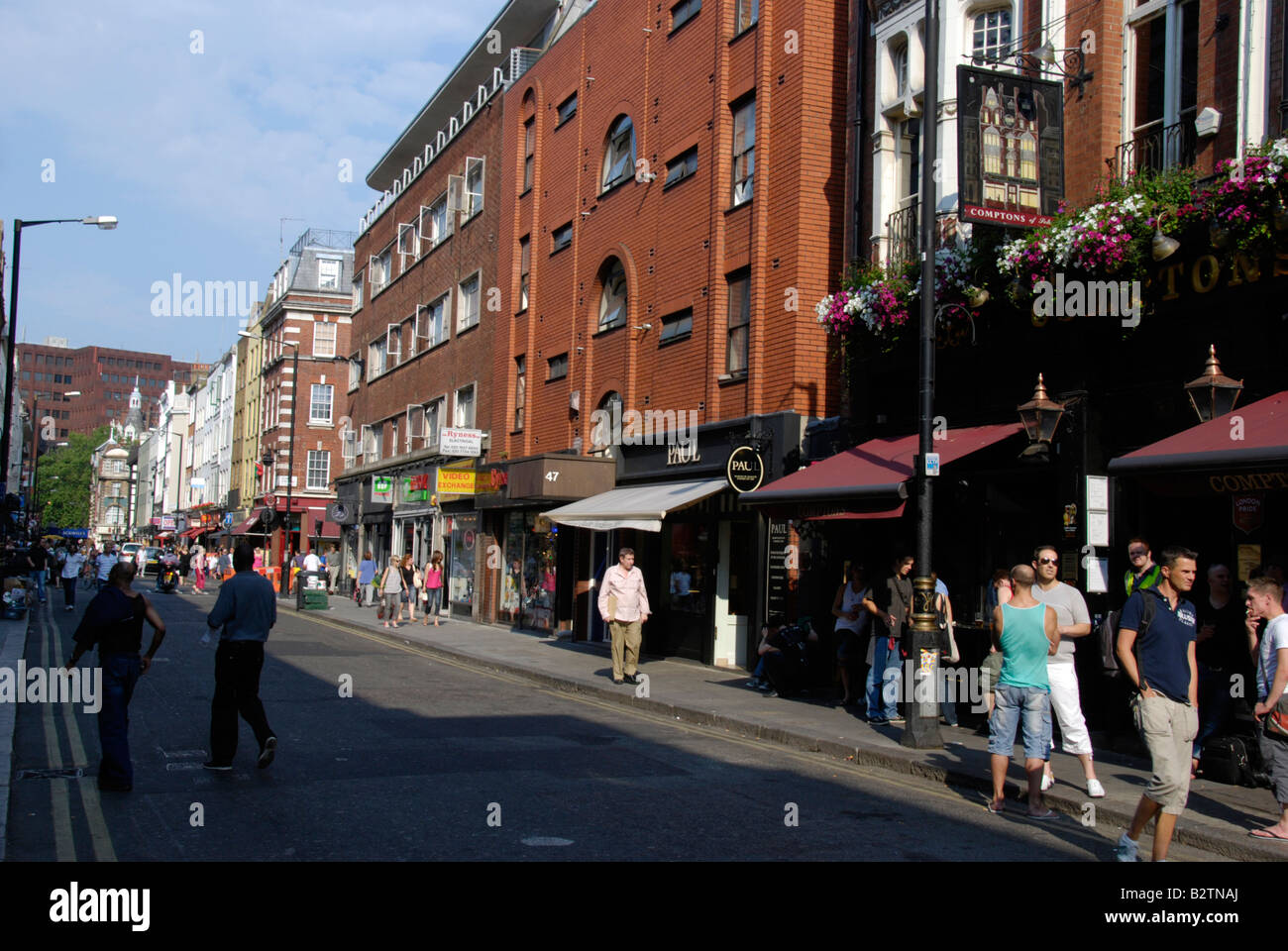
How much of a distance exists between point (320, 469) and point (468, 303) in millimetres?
27250

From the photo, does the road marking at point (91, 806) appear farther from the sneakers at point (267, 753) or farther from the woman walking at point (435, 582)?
the woman walking at point (435, 582)

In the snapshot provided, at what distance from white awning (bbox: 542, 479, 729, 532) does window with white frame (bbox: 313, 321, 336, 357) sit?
4193 cm

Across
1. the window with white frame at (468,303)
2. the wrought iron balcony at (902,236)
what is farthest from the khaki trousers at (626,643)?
the window with white frame at (468,303)

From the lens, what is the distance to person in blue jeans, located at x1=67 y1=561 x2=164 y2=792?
27.0ft

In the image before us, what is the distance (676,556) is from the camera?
20.7 metres

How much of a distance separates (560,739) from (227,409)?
70726 mm

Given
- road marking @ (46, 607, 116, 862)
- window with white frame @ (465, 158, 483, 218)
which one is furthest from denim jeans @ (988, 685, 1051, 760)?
window with white frame @ (465, 158, 483, 218)

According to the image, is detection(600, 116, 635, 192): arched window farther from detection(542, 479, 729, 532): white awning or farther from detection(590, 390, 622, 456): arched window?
detection(542, 479, 729, 532): white awning

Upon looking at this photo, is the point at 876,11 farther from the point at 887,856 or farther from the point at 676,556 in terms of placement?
the point at 887,856

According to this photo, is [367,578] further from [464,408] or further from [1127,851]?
[1127,851]

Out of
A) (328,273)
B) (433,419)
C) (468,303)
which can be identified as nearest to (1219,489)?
(468,303)

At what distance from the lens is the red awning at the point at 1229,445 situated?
887 cm

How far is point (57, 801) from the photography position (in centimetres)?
784
